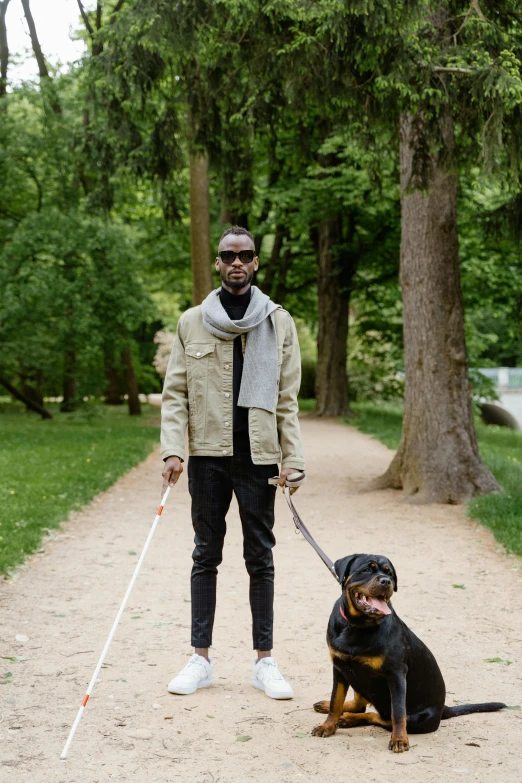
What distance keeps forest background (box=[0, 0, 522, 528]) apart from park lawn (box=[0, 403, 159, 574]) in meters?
1.72

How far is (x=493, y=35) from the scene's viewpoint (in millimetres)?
7992

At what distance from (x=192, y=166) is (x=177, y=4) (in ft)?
28.8

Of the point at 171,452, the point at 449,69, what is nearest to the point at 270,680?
the point at 171,452

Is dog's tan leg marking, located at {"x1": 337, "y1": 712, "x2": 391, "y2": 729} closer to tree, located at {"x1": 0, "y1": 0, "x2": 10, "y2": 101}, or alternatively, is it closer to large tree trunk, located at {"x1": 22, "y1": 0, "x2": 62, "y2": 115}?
large tree trunk, located at {"x1": 22, "y1": 0, "x2": 62, "y2": 115}

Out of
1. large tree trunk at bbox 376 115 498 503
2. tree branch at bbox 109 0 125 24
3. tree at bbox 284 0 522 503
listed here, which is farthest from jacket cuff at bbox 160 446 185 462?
tree branch at bbox 109 0 125 24

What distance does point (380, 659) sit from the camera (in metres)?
3.71

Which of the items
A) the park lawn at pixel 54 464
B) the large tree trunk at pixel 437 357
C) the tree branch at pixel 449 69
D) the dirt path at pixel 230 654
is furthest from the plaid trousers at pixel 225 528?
the large tree trunk at pixel 437 357

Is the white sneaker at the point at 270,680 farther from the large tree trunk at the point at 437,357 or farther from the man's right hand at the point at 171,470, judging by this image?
the large tree trunk at the point at 437,357

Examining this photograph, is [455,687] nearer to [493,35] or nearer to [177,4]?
[493,35]

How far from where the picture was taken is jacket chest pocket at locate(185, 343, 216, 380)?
175 inches

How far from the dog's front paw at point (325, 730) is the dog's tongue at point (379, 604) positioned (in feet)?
2.37

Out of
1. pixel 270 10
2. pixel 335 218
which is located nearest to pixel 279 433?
pixel 270 10

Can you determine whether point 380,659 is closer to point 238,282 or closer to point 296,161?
point 238,282

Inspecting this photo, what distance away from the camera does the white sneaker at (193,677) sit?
14.8 feet
